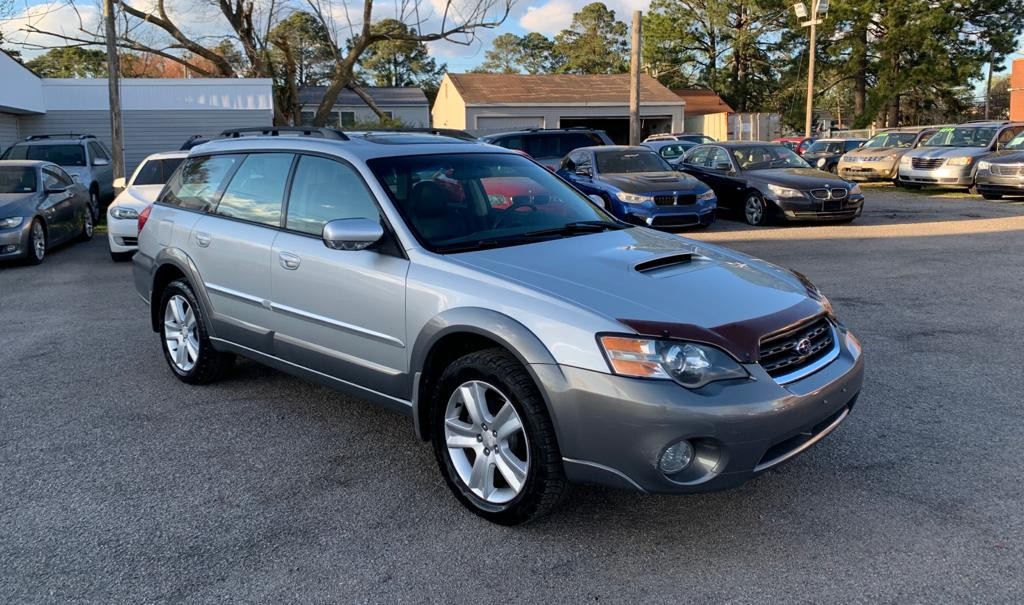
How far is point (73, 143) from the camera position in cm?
1658

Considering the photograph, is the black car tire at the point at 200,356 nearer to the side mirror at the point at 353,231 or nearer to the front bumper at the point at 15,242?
the side mirror at the point at 353,231

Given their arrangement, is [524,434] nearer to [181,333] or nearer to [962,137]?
[181,333]

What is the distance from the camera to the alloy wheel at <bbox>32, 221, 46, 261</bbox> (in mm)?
11289

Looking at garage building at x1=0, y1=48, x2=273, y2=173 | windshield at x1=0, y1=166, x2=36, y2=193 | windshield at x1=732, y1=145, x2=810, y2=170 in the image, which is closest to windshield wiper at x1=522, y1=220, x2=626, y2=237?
windshield at x1=0, y1=166, x2=36, y2=193

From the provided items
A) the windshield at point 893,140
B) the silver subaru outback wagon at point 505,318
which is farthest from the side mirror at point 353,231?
the windshield at point 893,140

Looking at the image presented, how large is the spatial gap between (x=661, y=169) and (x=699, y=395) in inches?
459

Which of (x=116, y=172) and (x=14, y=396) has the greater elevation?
(x=116, y=172)

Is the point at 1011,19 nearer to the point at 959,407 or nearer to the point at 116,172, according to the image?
the point at 116,172

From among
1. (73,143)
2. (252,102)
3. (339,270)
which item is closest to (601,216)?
(339,270)

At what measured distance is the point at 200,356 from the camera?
17.8ft

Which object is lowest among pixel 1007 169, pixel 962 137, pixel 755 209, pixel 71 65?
pixel 755 209

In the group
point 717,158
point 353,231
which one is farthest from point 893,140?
point 353,231

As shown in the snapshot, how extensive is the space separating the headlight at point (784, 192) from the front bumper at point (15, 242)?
37.9ft

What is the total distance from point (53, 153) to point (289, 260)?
47.7ft
